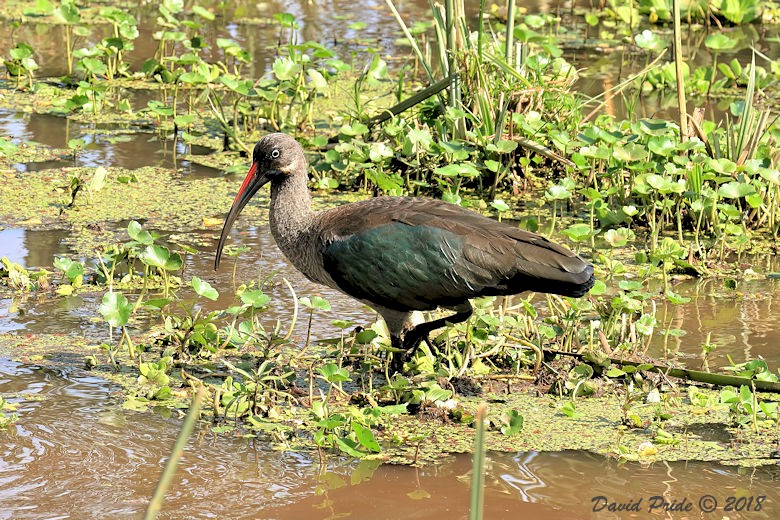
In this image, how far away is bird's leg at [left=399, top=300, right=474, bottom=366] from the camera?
4.50 m

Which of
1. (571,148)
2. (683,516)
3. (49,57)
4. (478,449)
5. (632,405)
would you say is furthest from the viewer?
(49,57)

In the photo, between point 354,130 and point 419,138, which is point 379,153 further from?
point 354,130

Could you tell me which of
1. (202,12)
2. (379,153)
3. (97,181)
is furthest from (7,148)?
(202,12)

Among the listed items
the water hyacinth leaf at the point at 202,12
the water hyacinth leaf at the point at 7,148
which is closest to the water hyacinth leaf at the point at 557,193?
the water hyacinth leaf at the point at 7,148

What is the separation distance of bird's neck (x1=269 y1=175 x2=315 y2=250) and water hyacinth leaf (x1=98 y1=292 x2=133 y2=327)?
2.22ft

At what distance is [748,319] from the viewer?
5.27 meters

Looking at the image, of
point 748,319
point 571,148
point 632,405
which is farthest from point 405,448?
point 571,148

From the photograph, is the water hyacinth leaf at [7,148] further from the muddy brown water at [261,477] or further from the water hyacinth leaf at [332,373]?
the water hyacinth leaf at [332,373]

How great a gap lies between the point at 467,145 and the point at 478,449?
14.9 ft

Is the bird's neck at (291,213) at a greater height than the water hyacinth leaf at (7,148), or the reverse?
the bird's neck at (291,213)

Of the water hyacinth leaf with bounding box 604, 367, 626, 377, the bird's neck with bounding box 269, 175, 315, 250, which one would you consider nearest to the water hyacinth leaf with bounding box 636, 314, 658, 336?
the water hyacinth leaf with bounding box 604, 367, 626, 377

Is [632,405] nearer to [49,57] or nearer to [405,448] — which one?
[405,448]

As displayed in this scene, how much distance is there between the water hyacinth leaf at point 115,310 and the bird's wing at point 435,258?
2.52 feet

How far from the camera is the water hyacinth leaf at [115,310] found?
14.5ft
